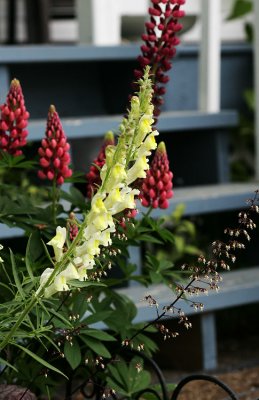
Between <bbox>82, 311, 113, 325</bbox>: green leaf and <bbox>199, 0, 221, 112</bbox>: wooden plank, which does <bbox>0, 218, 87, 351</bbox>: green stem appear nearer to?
<bbox>82, 311, 113, 325</bbox>: green leaf

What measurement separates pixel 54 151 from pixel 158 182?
0.99ft

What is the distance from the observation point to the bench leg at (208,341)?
14.1 ft

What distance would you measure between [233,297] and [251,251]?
801mm

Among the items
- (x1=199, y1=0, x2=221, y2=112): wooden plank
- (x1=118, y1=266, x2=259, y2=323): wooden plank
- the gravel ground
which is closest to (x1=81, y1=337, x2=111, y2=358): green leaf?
the gravel ground

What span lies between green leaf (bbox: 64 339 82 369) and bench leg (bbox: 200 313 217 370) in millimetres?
1573

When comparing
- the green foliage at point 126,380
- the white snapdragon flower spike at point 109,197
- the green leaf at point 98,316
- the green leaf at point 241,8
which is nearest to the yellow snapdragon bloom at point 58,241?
the white snapdragon flower spike at point 109,197

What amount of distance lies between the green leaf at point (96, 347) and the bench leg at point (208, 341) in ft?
4.89

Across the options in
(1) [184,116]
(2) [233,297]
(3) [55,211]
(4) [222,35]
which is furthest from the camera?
(4) [222,35]

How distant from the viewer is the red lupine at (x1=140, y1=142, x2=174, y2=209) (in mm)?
2900

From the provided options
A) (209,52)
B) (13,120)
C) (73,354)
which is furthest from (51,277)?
(209,52)

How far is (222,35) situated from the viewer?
695 centimetres

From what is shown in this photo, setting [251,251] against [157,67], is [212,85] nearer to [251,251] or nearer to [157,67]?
[251,251]

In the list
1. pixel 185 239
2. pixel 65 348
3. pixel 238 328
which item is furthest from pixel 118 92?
pixel 65 348

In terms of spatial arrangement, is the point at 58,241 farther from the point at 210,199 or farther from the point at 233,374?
the point at 210,199
